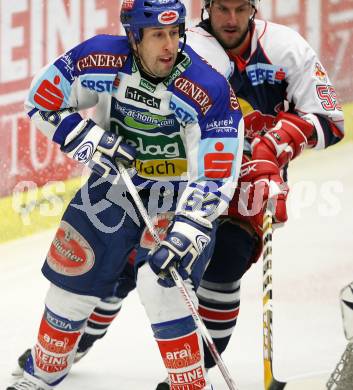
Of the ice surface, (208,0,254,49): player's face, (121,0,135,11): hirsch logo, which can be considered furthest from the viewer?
the ice surface

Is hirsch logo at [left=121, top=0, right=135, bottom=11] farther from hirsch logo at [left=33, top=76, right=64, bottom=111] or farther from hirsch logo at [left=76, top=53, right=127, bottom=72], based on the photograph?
hirsch logo at [left=33, top=76, right=64, bottom=111]

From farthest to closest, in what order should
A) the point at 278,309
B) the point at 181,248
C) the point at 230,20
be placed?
1. the point at 278,309
2. the point at 230,20
3. the point at 181,248

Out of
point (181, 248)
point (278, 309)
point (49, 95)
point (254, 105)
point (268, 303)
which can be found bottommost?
point (278, 309)

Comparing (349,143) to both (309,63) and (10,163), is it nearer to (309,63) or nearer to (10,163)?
(10,163)

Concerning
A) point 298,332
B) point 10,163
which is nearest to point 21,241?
point 10,163

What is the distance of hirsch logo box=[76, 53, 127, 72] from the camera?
4555 mm

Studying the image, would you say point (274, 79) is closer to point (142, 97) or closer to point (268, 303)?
point (142, 97)

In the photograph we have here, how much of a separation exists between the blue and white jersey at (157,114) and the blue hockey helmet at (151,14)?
10 cm

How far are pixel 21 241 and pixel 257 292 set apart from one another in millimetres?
1121

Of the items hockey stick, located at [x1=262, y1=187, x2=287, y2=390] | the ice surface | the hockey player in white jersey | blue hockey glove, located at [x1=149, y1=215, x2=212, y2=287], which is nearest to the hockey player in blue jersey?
blue hockey glove, located at [x1=149, y1=215, x2=212, y2=287]

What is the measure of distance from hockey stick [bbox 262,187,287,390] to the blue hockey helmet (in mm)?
765

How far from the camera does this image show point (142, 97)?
4566mm

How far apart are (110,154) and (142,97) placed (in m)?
0.21

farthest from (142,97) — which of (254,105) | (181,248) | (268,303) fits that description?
(268,303)
